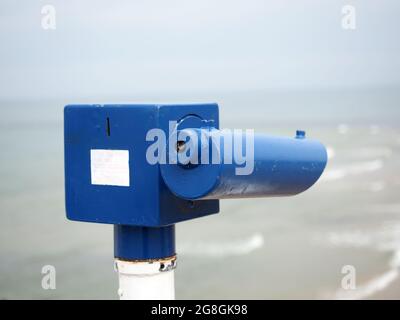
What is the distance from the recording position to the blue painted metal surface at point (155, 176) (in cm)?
201

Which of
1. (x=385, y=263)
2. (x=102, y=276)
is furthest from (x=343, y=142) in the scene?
(x=102, y=276)

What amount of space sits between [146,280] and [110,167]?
26 centimetres

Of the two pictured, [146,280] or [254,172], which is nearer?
[254,172]

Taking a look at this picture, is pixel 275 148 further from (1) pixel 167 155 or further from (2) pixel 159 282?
(2) pixel 159 282

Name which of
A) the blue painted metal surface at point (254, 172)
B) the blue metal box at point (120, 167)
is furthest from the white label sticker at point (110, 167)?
the blue painted metal surface at point (254, 172)

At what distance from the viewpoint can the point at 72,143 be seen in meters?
2.19

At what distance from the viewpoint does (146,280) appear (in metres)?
2.16

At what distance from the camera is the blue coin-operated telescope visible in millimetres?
1994

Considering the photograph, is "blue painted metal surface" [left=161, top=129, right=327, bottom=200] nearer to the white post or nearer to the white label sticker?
the white label sticker

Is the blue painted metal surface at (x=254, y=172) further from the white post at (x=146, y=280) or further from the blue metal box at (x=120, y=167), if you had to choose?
the white post at (x=146, y=280)

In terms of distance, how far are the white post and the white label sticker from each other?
19cm

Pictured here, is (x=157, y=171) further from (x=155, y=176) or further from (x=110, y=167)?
(x=110, y=167)

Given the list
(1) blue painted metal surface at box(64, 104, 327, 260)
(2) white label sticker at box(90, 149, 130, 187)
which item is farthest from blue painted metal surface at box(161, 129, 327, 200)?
(2) white label sticker at box(90, 149, 130, 187)

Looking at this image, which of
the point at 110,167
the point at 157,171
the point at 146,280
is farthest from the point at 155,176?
the point at 146,280
